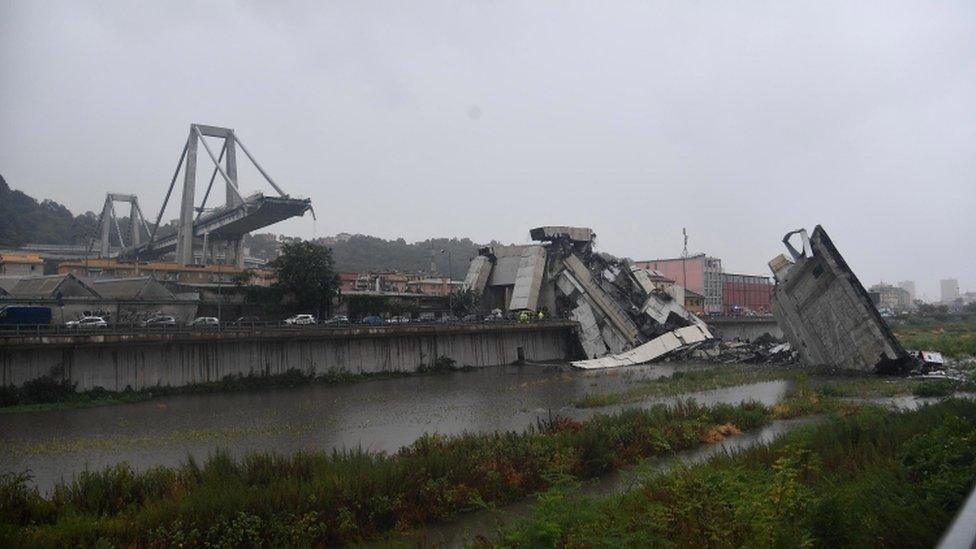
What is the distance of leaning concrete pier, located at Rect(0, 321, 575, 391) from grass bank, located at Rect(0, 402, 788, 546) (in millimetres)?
20738

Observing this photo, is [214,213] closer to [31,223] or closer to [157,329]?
[31,223]

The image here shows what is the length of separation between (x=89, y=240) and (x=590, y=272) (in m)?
63.9

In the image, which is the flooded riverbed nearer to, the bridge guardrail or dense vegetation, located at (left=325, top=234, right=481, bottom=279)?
the bridge guardrail

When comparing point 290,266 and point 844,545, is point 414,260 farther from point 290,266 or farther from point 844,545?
point 844,545

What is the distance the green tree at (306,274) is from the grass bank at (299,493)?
35675 millimetres

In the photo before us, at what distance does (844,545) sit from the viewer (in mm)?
7332

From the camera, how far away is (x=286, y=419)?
2730cm

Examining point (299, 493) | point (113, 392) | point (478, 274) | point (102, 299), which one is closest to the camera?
point (299, 493)

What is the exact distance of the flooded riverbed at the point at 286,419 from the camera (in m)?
20.5

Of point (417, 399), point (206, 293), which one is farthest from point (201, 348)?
point (206, 293)

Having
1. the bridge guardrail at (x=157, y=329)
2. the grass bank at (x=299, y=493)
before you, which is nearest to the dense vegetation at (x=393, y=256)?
the bridge guardrail at (x=157, y=329)

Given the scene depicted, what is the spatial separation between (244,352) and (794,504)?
115 ft

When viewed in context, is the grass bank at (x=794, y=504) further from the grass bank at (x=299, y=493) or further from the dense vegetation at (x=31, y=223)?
the dense vegetation at (x=31, y=223)

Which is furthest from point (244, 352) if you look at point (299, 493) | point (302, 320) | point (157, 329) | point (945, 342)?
point (945, 342)
